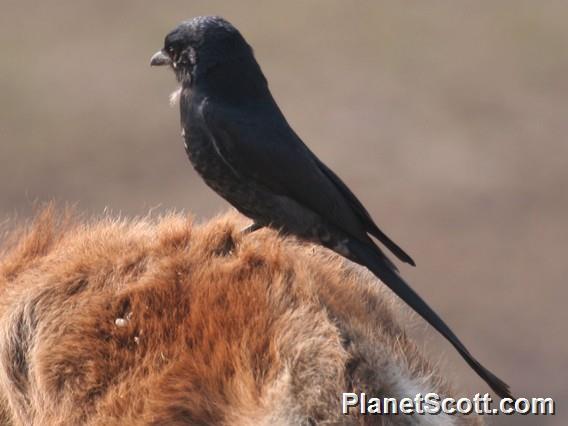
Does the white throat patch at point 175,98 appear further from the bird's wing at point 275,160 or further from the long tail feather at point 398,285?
the long tail feather at point 398,285

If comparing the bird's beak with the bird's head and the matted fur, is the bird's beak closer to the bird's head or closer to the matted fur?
the bird's head

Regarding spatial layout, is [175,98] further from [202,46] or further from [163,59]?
[202,46]

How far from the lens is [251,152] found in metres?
4.74

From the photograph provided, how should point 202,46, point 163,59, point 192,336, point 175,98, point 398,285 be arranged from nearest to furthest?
point 192,336 < point 398,285 < point 202,46 < point 163,59 < point 175,98

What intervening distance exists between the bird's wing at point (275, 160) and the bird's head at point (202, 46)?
161mm

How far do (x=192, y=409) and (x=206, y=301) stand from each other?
210mm

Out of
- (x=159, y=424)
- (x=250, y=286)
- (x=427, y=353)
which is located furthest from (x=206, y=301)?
(x=427, y=353)

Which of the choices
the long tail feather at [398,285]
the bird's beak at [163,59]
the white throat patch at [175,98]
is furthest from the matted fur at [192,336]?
the white throat patch at [175,98]

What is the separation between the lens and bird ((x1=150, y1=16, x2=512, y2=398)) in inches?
180

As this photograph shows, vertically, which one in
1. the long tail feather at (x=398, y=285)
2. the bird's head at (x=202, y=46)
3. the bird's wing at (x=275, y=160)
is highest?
the bird's head at (x=202, y=46)

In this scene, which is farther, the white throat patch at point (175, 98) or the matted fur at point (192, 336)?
the white throat patch at point (175, 98)

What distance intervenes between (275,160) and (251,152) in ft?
0.30

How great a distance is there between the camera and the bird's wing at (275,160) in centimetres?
467

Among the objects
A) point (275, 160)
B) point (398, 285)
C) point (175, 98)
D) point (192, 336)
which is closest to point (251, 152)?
point (275, 160)
